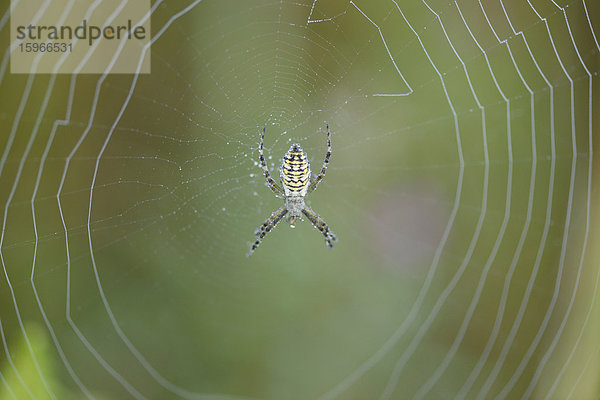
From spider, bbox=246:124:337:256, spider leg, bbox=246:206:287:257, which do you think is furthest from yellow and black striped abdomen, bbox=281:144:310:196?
spider leg, bbox=246:206:287:257

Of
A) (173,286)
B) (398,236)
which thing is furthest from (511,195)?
(173,286)

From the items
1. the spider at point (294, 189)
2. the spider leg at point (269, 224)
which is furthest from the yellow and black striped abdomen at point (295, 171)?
the spider leg at point (269, 224)

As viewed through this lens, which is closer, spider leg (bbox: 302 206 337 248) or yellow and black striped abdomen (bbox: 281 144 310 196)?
yellow and black striped abdomen (bbox: 281 144 310 196)

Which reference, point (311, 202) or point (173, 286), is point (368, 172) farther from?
point (173, 286)

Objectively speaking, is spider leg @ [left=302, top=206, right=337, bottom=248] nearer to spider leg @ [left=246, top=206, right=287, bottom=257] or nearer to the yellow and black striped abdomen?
spider leg @ [left=246, top=206, right=287, bottom=257]

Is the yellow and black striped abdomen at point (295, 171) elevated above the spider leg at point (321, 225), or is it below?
above

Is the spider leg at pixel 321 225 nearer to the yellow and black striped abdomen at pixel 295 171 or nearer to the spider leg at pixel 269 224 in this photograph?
the spider leg at pixel 269 224

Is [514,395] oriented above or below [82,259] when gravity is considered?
below

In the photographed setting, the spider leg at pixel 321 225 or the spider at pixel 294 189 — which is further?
the spider leg at pixel 321 225
